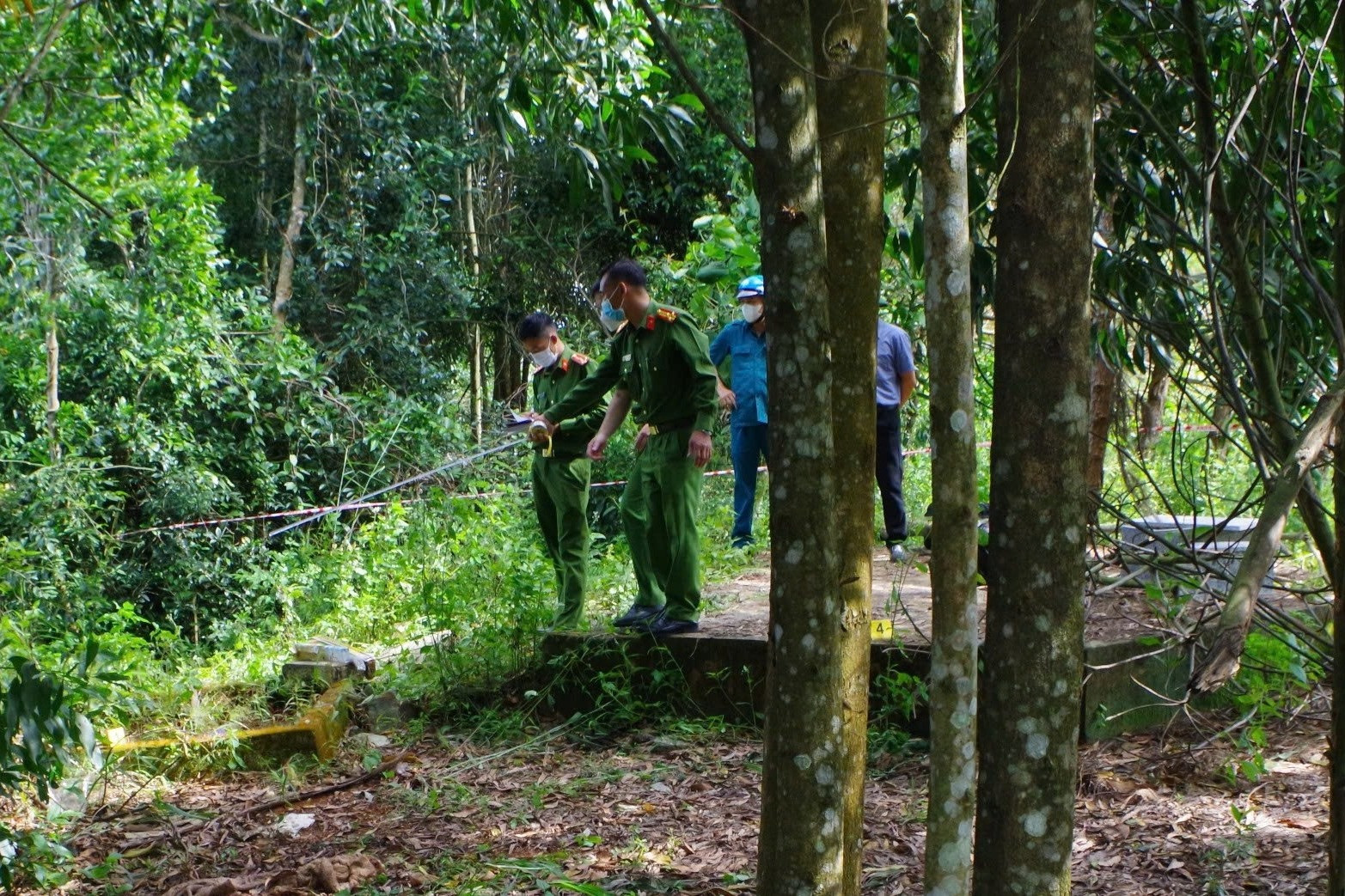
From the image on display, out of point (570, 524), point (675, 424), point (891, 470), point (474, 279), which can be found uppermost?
point (474, 279)

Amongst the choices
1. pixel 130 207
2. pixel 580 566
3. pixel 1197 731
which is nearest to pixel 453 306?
pixel 130 207

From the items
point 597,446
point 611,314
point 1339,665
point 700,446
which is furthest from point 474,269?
point 1339,665

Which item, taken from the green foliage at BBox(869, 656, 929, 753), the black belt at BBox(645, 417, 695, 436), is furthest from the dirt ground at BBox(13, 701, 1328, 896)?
Answer: the black belt at BBox(645, 417, 695, 436)

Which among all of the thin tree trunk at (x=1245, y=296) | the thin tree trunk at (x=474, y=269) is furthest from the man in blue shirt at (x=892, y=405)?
the thin tree trunk at (x=474, y=269)

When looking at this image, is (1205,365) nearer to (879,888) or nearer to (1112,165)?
(1112,165)

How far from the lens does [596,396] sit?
6.55 metres

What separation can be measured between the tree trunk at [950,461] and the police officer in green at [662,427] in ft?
10.2

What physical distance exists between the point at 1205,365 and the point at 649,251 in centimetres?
1171

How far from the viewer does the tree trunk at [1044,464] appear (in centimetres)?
254

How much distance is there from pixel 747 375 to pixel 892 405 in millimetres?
925

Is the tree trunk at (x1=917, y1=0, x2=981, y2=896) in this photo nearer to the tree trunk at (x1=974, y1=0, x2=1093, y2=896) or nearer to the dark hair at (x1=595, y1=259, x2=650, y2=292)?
the tree trunk at (x1=974, y1=0, x2=1093, y2=896)

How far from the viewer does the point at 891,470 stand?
7.43 m

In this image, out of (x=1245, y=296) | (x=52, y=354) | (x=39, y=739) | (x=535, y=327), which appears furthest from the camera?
(x=52, y=354)

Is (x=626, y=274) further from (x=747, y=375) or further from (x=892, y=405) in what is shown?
(x=892, y=405)
